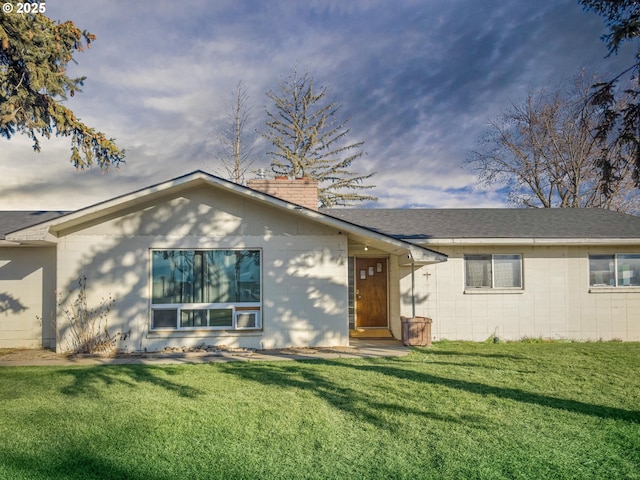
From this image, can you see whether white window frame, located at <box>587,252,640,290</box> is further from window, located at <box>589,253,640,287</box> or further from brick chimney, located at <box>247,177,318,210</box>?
brick chimney, located at <box>247,177,318,210</box>

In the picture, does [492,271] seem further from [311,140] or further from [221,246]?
[311,140]

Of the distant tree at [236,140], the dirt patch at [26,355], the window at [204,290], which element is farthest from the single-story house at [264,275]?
the distant tree at [236,140]

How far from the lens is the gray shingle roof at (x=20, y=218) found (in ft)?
36.8

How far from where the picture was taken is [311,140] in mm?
29516

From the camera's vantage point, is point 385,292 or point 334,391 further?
point 385,292

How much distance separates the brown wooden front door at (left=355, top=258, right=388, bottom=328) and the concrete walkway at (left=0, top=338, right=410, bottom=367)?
2850mm

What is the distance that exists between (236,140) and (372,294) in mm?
15472

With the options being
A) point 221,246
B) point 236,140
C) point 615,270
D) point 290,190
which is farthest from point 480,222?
point 236,140

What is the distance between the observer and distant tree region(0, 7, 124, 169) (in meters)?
8.83

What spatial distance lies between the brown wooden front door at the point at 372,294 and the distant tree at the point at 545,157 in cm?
1599

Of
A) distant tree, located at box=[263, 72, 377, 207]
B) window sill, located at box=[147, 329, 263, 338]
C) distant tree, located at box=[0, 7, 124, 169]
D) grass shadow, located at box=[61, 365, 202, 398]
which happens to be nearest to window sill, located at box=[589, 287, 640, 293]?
window sill, located at box=[147, 329, 263, 338]

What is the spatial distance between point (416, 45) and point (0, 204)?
57.9ft

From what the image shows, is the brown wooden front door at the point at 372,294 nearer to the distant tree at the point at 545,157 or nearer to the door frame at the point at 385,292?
the door frame at the point at 385,292

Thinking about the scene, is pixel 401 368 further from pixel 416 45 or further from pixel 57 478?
pixel 416 45
